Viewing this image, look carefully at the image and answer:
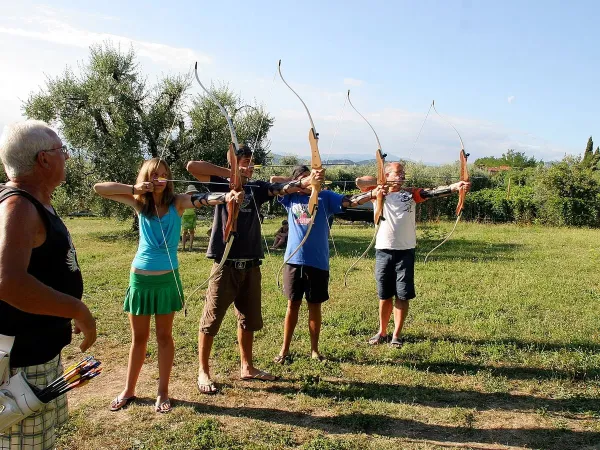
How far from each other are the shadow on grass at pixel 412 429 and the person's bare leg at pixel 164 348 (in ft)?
0.50

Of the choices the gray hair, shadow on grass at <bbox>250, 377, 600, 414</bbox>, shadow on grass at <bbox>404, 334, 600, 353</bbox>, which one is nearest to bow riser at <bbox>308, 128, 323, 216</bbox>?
shadow on grass at <bbox>250, 377, 600, 414</bbox>

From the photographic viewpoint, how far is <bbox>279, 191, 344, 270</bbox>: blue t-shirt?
4180 millimetres

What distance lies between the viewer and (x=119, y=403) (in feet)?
11.4

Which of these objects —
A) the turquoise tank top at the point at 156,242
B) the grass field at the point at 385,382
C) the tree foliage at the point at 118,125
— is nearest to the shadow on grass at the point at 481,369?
the grass field at the point at 385,382

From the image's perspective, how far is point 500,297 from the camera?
21.7ft

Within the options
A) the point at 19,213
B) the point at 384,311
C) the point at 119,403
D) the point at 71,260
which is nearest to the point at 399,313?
the point at 384,311

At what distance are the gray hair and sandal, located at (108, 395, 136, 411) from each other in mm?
2154

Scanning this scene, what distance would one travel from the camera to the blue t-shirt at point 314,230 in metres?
4.18

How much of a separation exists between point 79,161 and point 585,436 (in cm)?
1386

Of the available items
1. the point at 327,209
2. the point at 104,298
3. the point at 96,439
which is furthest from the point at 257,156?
the point at 96,439

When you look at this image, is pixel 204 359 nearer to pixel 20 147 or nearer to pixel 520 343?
pixel 20 147

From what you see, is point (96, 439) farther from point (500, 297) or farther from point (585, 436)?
point (500, 297)

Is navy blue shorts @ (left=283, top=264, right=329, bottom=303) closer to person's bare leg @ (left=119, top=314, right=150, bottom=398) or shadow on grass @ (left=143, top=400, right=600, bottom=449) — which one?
shadow on grass @ (left=143, top=400, right=600, bottom=449)

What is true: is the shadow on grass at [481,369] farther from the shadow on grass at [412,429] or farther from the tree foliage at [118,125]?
the tree foliage at [118,125]
